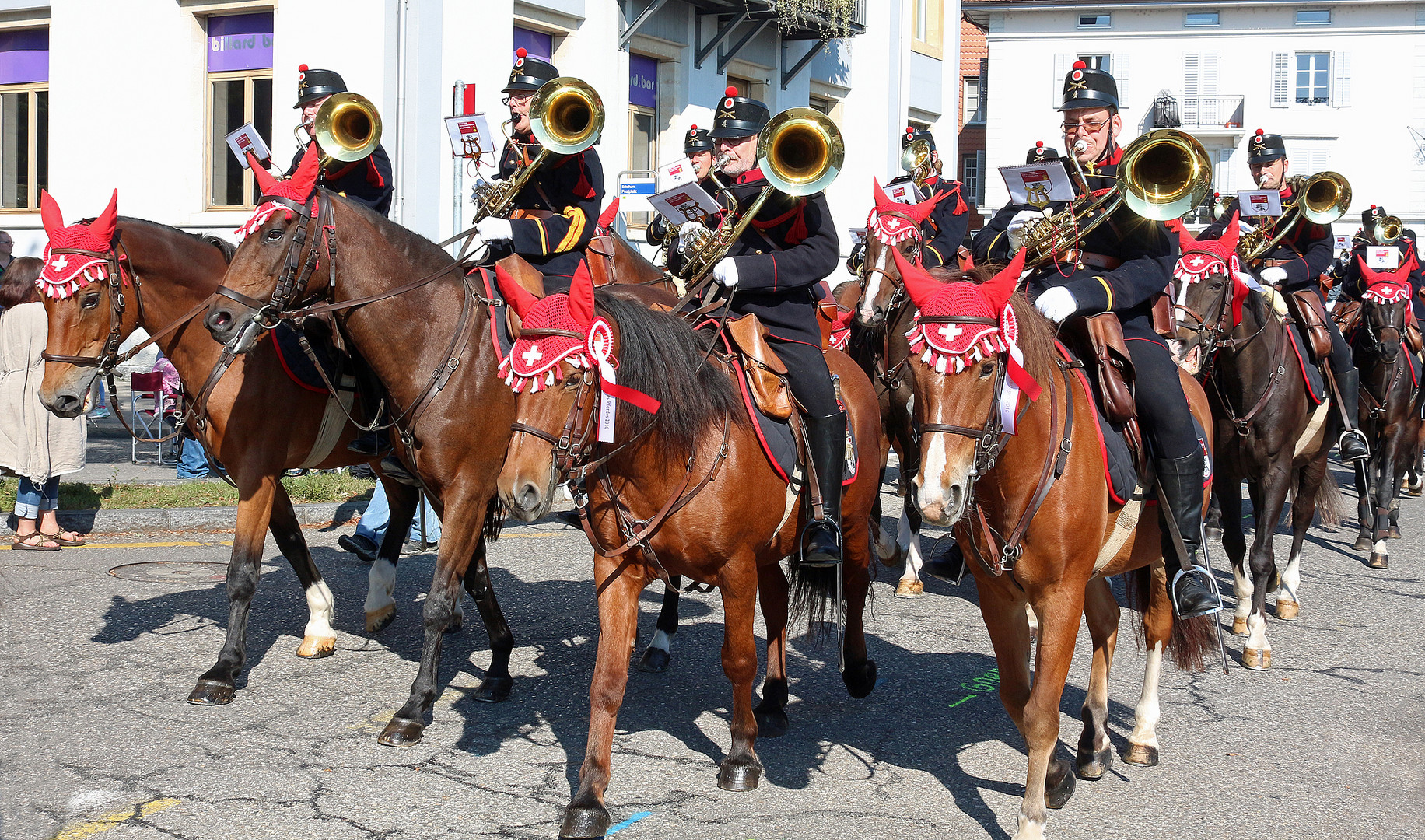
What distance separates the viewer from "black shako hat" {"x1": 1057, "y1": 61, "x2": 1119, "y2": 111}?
5.20 metres

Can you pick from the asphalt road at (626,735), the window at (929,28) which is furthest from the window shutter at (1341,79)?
the asphalt road at (626,735)

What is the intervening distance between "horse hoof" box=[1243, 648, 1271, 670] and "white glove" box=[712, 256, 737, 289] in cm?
390

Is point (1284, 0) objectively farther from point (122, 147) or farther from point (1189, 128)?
point (122, 147)

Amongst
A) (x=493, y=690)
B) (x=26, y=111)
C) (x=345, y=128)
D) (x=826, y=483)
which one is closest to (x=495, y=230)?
(x=345, y=128)

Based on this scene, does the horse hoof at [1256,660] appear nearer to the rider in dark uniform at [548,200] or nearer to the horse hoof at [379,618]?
the rider in dark uniform at [548,200]

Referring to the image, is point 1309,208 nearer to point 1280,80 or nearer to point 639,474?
point 639,474

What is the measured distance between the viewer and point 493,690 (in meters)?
6.14

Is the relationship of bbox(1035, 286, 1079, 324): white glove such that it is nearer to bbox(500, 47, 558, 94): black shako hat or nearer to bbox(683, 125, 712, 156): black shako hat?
bbox(500, 47, 558, 94): black shako hat

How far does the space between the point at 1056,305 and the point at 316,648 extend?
4389 mm

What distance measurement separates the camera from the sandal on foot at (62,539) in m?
9.23

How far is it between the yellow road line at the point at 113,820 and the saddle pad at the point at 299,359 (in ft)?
7.96

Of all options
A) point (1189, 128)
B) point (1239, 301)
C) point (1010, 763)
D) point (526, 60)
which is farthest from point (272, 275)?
point (1189, 128)

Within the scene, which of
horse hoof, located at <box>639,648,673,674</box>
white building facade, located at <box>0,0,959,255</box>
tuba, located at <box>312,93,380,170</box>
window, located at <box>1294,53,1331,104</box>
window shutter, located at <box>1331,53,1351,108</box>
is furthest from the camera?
window, located at <box>1294,53,1331,104</box>

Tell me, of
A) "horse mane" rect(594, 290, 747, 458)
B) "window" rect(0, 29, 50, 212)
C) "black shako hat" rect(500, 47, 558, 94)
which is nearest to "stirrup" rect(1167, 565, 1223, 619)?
"horse mane" rect(594, 290, 747, 458)
